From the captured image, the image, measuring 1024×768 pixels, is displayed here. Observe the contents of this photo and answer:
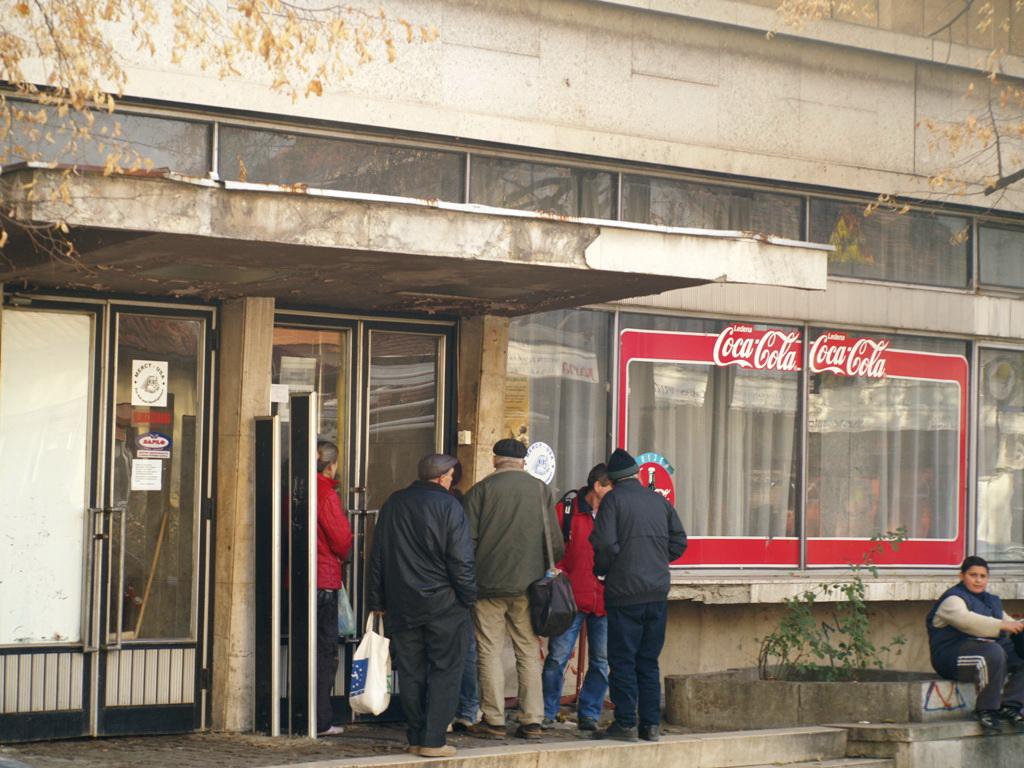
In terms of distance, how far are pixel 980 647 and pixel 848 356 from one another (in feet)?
12.3

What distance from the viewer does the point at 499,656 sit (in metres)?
10.1

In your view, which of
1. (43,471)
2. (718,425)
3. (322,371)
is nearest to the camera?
(43,471)

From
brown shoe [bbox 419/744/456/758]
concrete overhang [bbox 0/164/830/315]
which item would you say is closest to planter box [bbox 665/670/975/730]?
brown shoe [bbox 419/744/456/758]

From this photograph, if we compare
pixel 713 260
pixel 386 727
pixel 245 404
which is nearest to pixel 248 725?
pixel 386 727

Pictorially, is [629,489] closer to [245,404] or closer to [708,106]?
[245,404]

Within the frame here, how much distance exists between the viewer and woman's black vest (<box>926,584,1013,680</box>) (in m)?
11.3

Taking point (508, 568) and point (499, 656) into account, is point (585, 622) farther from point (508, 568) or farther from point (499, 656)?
point (508, 568)

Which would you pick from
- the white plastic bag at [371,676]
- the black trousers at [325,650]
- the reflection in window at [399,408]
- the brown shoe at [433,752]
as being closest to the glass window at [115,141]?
the reflection in window at [399,408]

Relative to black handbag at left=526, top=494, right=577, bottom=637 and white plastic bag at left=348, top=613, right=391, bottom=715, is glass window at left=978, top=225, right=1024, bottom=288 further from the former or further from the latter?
white plastic bag at left=348, top=613, right=391, bottom=715

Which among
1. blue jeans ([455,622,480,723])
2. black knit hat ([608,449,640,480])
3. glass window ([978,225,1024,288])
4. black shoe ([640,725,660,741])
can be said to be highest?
glass window ([978,225,1024,288])

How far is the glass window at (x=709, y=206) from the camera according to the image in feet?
42.9

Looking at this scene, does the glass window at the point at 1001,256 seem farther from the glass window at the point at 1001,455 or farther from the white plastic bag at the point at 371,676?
the white plastic bag at the point at 371,676

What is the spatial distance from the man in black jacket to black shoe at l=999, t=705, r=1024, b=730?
4.21 metres

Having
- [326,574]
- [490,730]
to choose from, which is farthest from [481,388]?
[490,730]
